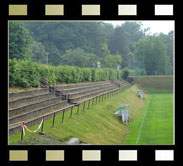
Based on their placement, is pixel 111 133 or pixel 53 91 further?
pixel 53 91

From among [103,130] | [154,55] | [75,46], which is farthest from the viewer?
[75,46]

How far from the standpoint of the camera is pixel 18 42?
1184 inches

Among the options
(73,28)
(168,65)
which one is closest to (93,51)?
(73,28)

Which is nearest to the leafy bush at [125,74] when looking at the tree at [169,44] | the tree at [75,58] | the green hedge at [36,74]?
the tree at [169,44]

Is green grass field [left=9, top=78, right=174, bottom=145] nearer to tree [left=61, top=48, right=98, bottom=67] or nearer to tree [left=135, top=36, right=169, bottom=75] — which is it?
tree [left=61, top=48, right=98, bottom=67]

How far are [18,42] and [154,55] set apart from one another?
14.7 metres

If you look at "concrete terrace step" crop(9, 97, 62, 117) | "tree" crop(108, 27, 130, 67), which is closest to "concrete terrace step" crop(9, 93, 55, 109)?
"concrete terrace step" crop(9, 97, 62, 117)

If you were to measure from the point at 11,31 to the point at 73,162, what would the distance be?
2637 cm

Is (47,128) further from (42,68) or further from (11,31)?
(11,31)

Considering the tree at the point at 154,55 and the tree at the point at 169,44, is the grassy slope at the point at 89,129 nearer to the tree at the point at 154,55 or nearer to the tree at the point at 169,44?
the tree at the point at 154,55

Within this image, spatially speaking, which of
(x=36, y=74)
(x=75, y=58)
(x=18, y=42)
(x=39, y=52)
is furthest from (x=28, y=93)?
(x=75, y=58)

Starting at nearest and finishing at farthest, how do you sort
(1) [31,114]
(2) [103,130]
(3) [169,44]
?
(1) [31,114]
(2) [103,130]
(3) [169,44]

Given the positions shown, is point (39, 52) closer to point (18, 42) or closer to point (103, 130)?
point (18, 42)
